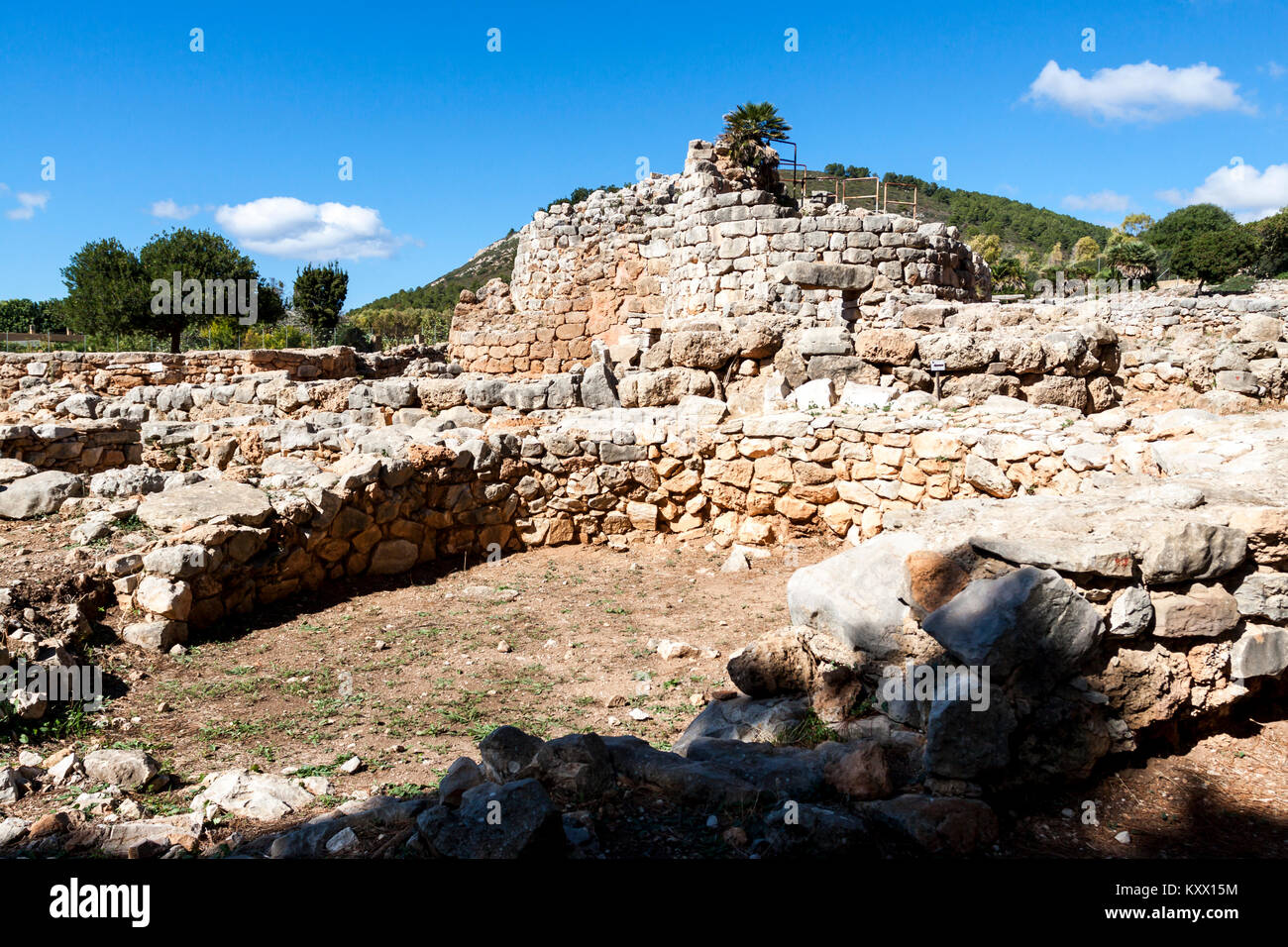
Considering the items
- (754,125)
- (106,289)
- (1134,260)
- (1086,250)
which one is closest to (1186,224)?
(1086,250)

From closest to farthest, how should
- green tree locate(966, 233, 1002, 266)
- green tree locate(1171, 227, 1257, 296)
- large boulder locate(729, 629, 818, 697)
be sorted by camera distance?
large boulder locate(729, 629, 818, 697), green tree locate(1171, 227, 1257, 296), green tree locate(966, 233, 1002, 266)

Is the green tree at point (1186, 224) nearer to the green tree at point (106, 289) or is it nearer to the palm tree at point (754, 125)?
the palm tree at point (754, 125)

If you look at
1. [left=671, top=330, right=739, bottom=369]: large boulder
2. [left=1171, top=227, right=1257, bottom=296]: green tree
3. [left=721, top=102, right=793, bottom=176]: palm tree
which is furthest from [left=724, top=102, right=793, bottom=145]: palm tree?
[left=1171, top=227, right=1257, bottom=296]: green tree

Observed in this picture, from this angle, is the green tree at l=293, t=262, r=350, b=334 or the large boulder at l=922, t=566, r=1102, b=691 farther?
the green tree at l=293, t=262, r=350, b=334

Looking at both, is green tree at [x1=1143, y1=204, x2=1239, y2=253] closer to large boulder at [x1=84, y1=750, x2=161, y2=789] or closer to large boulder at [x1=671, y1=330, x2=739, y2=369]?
large boulder at [x1=671, y1=330, x2=739, y2=369]

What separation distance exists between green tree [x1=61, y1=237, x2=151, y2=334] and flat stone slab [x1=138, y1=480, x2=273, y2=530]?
81.6 ft

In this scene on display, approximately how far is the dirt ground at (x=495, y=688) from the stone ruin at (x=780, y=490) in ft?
0.65

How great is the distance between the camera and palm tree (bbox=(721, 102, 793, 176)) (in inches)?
544

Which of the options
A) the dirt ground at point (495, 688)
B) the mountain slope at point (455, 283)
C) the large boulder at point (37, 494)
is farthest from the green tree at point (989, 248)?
the large boulder at point (37, 494)

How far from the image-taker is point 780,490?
7.71m

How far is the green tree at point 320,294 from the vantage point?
30.6 meters

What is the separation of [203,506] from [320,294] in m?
27.0

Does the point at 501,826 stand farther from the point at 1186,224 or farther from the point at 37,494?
the point at 1186,224
